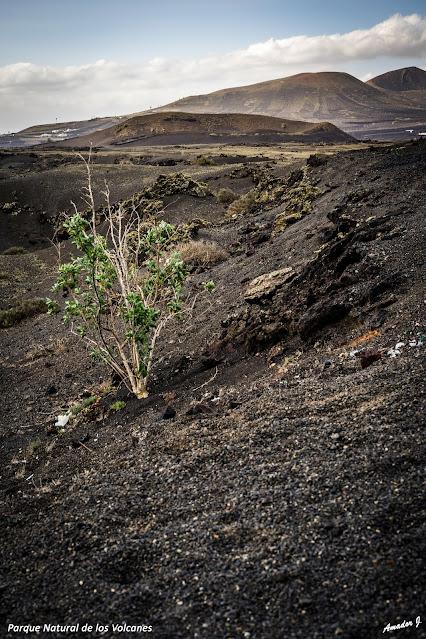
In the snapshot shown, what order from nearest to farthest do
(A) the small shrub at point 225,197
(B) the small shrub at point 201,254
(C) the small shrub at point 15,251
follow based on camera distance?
1. (B) the small shrub at point 201,254
2. (C) the small shrub at point 15,251
3. (A) the small shrub at point 225,197

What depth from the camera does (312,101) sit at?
148875 mm

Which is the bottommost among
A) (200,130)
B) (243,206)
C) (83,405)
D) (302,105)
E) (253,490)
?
(83,405)

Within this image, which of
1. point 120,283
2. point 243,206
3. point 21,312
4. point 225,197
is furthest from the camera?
point 225,197

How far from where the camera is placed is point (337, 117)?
13450 centimetres

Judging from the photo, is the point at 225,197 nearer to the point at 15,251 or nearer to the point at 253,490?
the point at 15,251

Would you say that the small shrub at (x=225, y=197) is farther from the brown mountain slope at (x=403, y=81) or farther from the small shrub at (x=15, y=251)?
the brown mountain slope at (x=403, y=81)

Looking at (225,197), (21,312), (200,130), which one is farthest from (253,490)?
(200,130)

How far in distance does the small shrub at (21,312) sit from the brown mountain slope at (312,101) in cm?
13302

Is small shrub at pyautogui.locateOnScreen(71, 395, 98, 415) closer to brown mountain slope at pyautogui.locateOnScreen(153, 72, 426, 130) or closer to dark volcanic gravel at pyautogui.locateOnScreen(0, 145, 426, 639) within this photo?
dark volcanic gravel at pyautogui.locateOnScreen(0, 145, 426, 639)

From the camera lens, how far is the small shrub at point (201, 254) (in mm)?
14969

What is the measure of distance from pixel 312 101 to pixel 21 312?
159m

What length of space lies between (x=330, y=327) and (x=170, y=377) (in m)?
2.75

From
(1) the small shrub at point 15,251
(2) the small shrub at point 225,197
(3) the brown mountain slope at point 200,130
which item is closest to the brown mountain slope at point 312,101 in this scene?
(3) the brown mountain slope at point 200,130

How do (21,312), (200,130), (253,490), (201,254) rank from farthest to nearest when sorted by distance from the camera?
(200,130) < (201,254) < (21,312) < (253,490)
